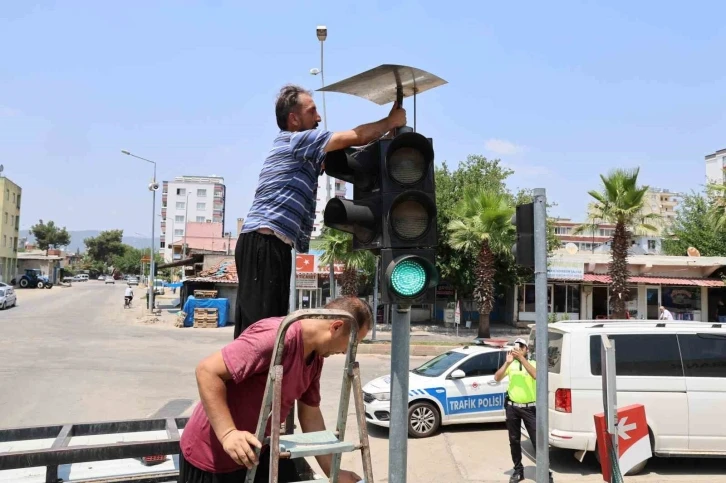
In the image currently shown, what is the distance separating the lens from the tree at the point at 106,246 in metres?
124

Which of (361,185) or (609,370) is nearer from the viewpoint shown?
(361,185)

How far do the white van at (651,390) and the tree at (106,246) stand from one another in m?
128

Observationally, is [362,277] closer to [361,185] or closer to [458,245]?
[458,245]

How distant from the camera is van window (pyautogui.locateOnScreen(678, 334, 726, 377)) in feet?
Answer: 26.4

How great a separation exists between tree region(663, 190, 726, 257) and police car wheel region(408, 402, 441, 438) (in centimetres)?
4003

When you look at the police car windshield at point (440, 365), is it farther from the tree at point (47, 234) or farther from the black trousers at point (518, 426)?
the tree at point (47, 234)

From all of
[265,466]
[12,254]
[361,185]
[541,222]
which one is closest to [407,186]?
[361,185]

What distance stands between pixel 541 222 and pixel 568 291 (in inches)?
1216

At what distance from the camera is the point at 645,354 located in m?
8.12

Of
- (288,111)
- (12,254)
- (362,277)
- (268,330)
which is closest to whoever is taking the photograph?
(268,330)

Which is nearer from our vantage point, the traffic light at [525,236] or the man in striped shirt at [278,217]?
the man in striped shirt at [278,217]

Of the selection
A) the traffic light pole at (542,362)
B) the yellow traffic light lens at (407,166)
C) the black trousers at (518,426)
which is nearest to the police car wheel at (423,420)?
the black trousers at (518,426)

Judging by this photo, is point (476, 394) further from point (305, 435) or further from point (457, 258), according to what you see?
point (457, 258)

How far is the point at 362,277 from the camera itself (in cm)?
3256
